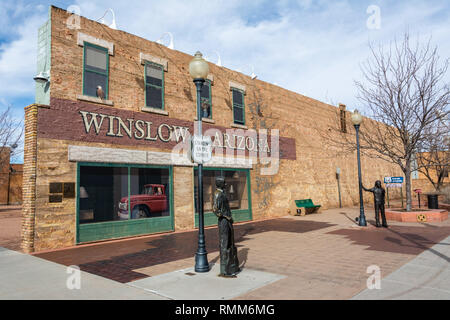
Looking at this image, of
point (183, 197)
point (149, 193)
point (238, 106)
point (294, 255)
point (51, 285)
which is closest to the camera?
point (51, 285)

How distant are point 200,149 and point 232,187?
9310 millimetres

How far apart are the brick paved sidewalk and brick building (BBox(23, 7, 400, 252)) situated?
3.58 feet

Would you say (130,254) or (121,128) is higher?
(121,128)

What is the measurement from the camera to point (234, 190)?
1622 centimetres

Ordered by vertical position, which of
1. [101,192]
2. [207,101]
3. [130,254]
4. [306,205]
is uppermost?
[207,101]

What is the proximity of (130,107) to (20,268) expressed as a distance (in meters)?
6.66

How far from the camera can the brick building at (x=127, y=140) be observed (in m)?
10.0

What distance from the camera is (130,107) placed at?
12211 millimetres

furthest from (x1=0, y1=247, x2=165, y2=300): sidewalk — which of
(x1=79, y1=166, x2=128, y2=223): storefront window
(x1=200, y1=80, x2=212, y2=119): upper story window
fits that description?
(x1=200, y1=80, x2=212, y2=119): upper story window

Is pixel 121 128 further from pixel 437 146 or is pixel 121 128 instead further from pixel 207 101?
pixel 437 146

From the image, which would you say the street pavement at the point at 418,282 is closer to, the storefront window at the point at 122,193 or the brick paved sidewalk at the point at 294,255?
the brick paved sidewalk at the point at 294,255

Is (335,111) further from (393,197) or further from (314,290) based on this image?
(314,290)

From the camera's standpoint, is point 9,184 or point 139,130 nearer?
point 139,130

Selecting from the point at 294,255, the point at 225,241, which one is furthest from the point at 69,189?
the point at 294,255
